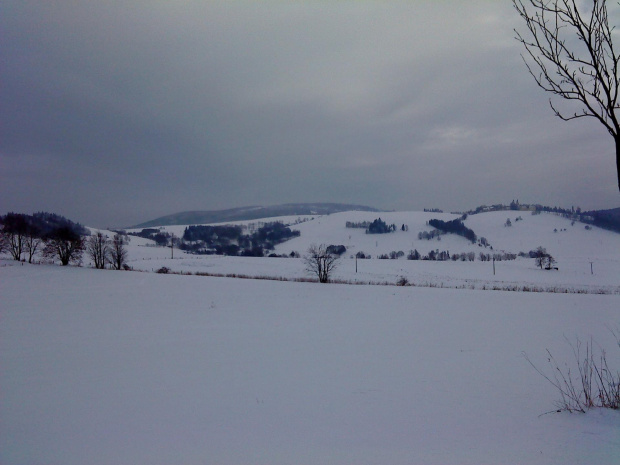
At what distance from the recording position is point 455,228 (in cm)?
11644

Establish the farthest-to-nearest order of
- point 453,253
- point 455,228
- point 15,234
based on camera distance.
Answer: point 455,228
point 453,253
point 15,234

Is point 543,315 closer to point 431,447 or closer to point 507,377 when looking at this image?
point 507,377

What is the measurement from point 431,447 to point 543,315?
14332 millimetres

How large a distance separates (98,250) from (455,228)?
356 feet

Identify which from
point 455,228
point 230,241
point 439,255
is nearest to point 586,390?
point 439,255

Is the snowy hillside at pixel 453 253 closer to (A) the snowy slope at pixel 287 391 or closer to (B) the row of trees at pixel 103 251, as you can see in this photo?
(B) the row of trees at pixel 103 251

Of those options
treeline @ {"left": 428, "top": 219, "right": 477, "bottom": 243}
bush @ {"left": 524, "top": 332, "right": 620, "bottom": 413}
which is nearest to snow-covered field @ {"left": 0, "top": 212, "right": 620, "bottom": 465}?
bush @ {"left": 524, "top": 332, "right": 620, "bottom": 413}

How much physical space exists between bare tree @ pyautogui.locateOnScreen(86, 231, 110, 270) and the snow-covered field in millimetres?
23000

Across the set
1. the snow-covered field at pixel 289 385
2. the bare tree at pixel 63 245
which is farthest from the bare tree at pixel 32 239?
the snow-covered field at pixel 289 385

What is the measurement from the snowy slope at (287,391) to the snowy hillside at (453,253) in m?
25.8

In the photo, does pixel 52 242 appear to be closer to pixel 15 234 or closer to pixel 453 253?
pixel 15 234

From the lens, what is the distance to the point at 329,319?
509 inches

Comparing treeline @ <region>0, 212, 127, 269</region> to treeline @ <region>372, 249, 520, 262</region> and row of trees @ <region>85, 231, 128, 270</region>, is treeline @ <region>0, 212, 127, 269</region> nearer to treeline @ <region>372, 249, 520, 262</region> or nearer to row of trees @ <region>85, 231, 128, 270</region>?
row of trees @ <region>85, 231, 128, 270</region>

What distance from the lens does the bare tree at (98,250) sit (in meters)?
37.4
